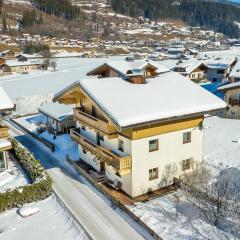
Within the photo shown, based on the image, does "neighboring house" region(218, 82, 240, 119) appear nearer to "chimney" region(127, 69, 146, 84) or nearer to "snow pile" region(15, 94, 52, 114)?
"chimney" region(127, 69, 146, 84)

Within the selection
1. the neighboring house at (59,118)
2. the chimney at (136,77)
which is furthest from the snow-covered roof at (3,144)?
the chimney at (136,77)

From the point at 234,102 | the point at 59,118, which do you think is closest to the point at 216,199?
the point at 59,118

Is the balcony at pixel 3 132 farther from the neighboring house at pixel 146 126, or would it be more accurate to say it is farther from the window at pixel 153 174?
Answer: the window at pixel 153 174

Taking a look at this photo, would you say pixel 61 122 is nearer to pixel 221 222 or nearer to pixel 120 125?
pixel 120 125

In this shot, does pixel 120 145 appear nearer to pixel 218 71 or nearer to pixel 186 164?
pixel 186 164

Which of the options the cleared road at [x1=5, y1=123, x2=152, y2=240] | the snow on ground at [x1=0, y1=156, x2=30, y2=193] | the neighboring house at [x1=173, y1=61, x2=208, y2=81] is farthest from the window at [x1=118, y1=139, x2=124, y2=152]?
the neighboring house at [x1=173, y1=61, x2=208, y2=81]

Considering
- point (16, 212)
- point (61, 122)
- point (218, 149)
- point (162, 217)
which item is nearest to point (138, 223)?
point (162, 217)
